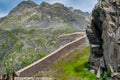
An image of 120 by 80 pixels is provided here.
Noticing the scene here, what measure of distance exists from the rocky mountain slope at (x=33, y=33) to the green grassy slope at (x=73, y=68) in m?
20.0

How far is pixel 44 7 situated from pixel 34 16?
231 inches

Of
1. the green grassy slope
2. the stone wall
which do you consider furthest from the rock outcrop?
the stone wall

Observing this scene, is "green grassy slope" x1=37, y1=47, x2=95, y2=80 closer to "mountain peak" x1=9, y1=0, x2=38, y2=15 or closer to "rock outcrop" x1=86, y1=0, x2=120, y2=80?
"rock outcrop" x1=86, y1=0, x2=120, y2=80

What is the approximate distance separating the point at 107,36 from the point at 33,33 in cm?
7511

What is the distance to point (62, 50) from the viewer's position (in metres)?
52.9

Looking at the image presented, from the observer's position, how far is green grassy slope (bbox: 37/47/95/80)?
1656 inches

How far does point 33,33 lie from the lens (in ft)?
361

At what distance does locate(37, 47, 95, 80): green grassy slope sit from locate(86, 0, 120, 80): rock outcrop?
1600 millimetres

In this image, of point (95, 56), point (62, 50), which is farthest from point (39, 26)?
point (95, 56)

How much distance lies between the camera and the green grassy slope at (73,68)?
138ft

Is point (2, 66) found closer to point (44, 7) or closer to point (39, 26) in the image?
point (39, 26)

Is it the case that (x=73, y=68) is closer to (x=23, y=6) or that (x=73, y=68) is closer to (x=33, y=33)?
(x=33, y=33)

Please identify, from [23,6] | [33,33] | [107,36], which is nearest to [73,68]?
[107,36]

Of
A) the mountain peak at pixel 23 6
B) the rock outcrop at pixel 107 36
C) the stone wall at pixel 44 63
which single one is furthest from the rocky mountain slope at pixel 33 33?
the rock outcrop at pixel 107 36
